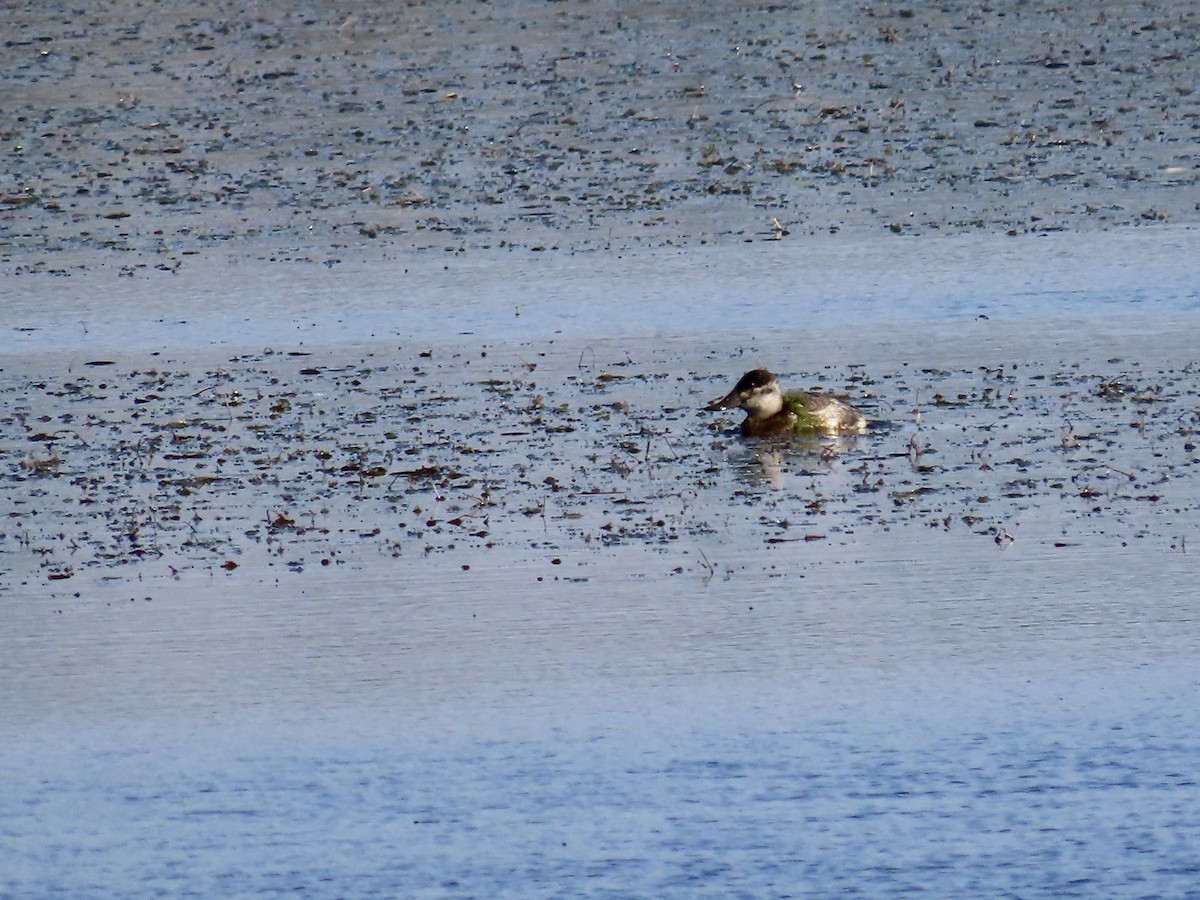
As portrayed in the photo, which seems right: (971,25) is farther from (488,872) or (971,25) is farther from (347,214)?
(488,872)

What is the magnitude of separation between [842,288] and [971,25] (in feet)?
35.0

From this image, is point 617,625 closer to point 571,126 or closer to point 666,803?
point 666,803

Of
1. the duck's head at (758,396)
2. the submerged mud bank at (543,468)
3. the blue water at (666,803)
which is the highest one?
the duck's head at (758,396)

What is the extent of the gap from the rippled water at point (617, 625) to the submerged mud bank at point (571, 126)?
3.56m

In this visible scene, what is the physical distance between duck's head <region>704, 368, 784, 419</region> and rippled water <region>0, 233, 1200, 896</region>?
0.64 feet

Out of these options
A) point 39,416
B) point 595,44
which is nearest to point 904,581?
point 39,416

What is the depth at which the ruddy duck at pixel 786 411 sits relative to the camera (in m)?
11.5

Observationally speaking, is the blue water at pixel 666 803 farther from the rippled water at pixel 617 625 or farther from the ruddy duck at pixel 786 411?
the ruddy duck at pixel 786 411

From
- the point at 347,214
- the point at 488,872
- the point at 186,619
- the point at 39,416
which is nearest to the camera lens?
the point at 488,872

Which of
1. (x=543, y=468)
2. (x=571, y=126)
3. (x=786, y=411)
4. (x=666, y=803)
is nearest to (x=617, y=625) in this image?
(x=666, y=803)

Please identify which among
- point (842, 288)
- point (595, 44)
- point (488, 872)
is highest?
point (595, 44)

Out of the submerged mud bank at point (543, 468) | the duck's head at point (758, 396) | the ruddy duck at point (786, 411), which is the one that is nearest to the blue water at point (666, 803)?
the submerged mud bank at point (543, 468)

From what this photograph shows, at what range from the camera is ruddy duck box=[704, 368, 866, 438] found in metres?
11.5

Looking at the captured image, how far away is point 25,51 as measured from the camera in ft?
85.0
